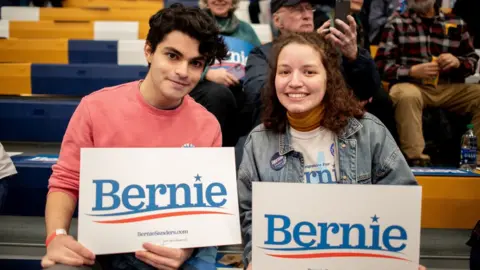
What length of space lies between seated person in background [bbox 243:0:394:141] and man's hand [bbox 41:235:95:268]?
1.08 meters

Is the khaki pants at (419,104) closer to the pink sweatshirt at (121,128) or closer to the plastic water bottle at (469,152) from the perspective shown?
the plastic water bottle at (469,152)

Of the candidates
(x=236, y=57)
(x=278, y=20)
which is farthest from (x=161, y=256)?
(x=236, y=57)

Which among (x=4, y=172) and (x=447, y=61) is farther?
(x=447, y=61)

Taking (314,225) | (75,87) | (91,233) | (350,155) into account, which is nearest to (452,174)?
(350,155)

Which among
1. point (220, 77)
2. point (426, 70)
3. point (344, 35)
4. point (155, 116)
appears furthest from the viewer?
point (426, 70)

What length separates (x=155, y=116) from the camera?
146cm

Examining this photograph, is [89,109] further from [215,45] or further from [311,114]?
[311,114]

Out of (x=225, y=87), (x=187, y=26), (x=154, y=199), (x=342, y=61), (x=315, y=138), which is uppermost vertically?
(x=187, y=26)

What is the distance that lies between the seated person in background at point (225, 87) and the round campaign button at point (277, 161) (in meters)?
0.80

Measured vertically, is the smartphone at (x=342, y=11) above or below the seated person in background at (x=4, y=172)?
above

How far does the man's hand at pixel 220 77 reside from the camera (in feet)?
8.00

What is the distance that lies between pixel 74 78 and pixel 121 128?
1616 millimetres

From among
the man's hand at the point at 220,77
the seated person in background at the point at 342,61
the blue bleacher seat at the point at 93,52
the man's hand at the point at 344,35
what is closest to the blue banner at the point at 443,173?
the seated person in background at the point at 342,61

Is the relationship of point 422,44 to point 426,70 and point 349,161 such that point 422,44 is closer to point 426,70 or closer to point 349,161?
point 426,70
